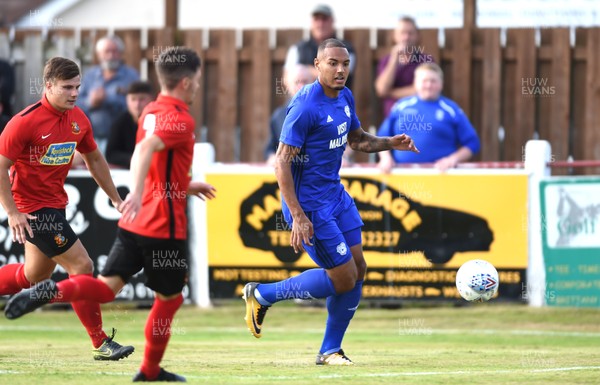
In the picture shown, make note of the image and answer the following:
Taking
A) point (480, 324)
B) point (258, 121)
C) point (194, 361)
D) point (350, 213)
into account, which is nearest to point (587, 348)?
point (480, 324)

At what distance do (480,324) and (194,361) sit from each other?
207 inches

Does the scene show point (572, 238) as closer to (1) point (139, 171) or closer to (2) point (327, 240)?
(2) point (327, 240)

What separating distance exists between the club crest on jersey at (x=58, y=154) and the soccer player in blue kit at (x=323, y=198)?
1712mm

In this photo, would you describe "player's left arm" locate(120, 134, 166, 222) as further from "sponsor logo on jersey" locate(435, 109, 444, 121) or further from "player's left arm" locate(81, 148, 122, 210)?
"sponsor logo on jersey" locate(435, 109, 444, 121)

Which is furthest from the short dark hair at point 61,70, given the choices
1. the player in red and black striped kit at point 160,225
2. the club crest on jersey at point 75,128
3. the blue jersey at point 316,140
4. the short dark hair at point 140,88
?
the short dark hair at point 140,88

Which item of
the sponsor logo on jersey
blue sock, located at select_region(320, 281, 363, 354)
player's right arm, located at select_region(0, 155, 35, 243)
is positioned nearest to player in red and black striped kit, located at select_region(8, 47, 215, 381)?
player's right arm, located at select_region(0, 155, 35, 243)

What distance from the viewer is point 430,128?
14258mm

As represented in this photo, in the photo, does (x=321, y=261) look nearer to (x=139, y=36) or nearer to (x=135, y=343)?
(x=135, y=343)

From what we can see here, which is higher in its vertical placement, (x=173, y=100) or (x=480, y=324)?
(x=173, y=100)

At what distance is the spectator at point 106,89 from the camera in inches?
620

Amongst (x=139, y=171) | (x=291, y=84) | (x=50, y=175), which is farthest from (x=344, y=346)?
(x=139, y=171)

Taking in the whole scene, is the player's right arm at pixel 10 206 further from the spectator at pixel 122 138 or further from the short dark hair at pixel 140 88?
the spectator at pixel 122 138

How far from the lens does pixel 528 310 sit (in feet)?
46.2

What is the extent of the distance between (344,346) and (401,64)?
210 inches
